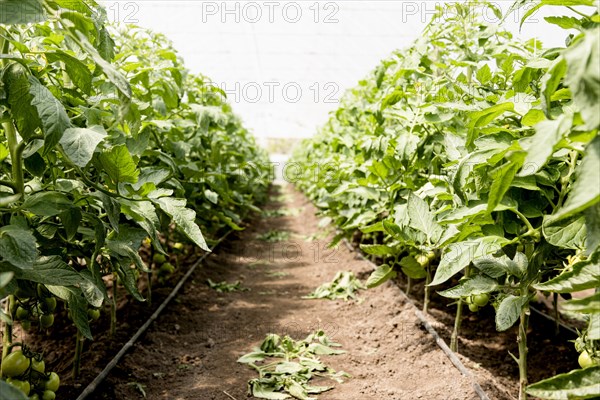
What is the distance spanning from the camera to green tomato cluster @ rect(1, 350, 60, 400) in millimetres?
1594

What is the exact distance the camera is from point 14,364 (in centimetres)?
159

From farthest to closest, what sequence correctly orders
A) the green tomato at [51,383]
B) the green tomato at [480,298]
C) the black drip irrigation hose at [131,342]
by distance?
the black drip irrigation hose at [131,342]
the green tomato at [480,298]
the green tomato at [51,383]

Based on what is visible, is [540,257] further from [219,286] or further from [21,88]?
[219,286]

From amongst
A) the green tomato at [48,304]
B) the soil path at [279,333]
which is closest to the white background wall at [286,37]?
the soil path at [279,333]

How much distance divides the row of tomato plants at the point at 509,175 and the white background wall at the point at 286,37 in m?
3.62

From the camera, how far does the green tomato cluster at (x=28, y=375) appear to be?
62.7 inches

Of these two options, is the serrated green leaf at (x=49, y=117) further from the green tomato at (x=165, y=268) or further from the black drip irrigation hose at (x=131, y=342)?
the green tomato at (x=165, y=268)

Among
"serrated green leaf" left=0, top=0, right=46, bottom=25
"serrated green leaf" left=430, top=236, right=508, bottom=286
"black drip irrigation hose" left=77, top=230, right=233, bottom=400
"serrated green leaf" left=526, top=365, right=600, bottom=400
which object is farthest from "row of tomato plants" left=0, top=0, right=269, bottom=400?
"serrated green leaf" left=526, top=365, right=600, bottom=400

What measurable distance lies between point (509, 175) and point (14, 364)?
4.97ft

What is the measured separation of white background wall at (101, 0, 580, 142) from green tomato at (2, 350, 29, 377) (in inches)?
220

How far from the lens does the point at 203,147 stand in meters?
4.02

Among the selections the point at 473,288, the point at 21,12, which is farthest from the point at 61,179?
the point at 473,288

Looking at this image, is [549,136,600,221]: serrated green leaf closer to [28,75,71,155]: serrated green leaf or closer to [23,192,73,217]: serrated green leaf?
[28,75,71,155]: serrated green leaf

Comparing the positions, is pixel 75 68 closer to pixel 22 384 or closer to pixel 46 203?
pixel 46 203
